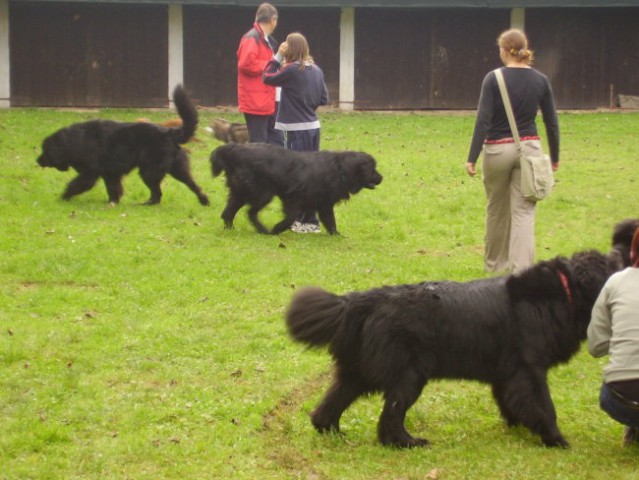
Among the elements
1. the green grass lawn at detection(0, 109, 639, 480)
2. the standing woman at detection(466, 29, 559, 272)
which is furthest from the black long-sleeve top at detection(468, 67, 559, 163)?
the green grass lawn at detection(0, 109, 639, 480)

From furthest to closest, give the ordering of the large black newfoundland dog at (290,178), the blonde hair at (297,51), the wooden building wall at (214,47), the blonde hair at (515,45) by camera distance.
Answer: the wooden building wall at (214,47), the blonde hair at (297,51), the large black newfoundland dog at (290,178), the blonde hair at (515,45)

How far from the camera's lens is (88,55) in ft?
80.1

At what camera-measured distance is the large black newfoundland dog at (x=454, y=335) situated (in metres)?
5.54

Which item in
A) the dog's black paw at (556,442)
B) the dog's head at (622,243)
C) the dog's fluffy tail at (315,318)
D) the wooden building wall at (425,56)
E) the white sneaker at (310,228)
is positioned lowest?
the dog's black paw at (556,442)

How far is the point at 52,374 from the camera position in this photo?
6.90 metres

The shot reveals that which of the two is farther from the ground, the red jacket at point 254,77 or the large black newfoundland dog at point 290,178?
the red jacket at point 254,77

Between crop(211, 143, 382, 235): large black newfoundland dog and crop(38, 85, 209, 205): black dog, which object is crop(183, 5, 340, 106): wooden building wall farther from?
crop(211, 143, 382, 235): large black newfoundland dog

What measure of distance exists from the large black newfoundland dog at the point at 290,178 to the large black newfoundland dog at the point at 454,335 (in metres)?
5.67

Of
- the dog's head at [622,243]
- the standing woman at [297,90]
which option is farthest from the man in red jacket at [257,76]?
the dog's head at [622,243]

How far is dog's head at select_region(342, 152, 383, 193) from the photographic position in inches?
456

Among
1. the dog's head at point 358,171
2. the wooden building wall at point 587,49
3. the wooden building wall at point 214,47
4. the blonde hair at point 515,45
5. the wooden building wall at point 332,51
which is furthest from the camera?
the wooden building wall at point 587,49

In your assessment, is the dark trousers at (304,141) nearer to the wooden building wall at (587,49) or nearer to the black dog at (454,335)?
the black dog at (454,335)

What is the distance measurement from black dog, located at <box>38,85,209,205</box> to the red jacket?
0.81 metres

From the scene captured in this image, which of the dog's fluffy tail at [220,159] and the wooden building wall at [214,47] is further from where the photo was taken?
the wooden building wall at [214,47]
